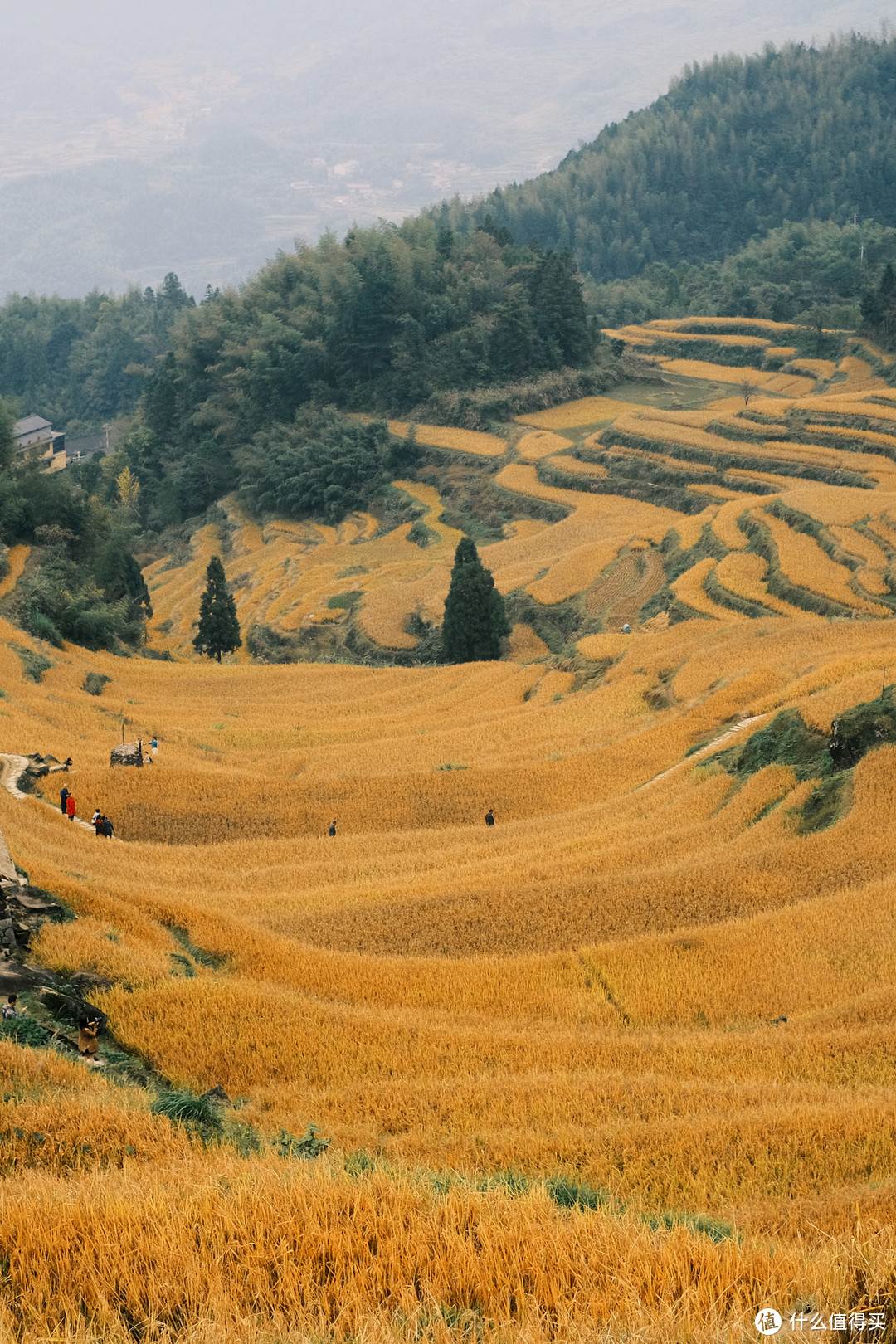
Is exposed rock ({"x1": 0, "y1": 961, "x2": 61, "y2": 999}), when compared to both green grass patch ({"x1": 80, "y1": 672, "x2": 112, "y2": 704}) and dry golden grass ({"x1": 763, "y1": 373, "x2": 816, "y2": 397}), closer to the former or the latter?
green grass patch ({"x1": 80, "y1": 672, "x2": 112, "y2": 704})

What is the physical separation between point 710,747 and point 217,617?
1245 inches

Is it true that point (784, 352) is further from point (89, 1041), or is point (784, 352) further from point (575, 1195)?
point (575, 1195)

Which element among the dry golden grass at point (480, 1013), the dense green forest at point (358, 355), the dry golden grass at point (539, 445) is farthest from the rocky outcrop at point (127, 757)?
the dense green forest at point (358, 355)

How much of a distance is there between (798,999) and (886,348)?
86.4 metres

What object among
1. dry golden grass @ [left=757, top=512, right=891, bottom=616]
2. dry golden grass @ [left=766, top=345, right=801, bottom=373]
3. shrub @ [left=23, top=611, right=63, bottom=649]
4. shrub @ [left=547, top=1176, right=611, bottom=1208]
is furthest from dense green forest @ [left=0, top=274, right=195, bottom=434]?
shrub @ [left=547, top=1176, right=611, bottom=1208]

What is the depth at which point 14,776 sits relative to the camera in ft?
90.0

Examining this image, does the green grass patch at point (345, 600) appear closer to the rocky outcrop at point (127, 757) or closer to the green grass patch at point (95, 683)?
the green grass patch at point (95, 683)

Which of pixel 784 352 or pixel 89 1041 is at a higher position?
pixel 784 352

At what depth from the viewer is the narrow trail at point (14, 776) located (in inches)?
1017

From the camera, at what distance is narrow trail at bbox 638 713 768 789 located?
26.5 m

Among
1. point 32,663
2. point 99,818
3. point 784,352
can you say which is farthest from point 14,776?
point 784,352

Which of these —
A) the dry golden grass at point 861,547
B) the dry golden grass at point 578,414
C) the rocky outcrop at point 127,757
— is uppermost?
the dry golden grass at point 578,414

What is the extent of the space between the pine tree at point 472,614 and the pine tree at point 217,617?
11395 mm

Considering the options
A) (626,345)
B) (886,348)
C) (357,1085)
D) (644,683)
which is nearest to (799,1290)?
(357,1085)
